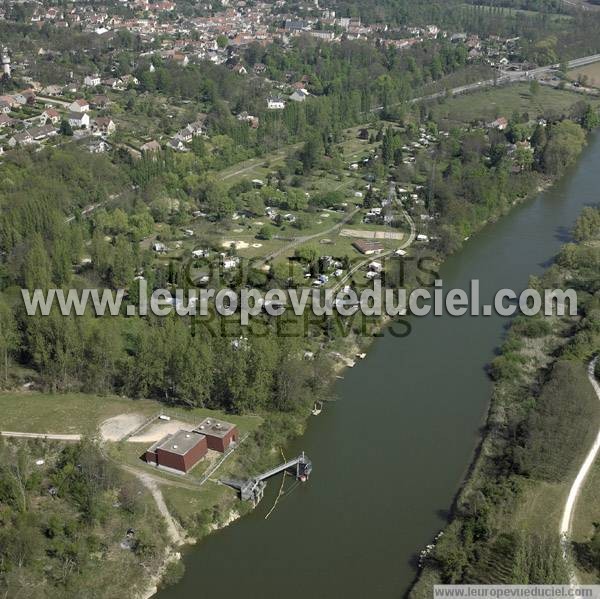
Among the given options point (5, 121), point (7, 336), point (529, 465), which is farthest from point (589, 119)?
point (7, 336)

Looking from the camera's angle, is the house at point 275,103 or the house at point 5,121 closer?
the house at point 5,121

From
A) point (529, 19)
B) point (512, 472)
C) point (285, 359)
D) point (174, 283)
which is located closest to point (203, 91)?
point (174, 283)

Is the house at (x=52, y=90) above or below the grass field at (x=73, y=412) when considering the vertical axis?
above

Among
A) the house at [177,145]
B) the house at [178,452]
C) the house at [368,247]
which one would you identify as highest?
the house at [177,145]

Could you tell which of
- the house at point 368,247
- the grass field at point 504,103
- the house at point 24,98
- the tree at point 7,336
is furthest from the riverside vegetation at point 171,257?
the house at point 24,98

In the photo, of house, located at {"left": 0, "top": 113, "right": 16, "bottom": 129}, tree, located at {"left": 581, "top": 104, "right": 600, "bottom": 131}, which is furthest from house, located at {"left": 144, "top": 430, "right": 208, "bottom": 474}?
tree, located at {"left": 581, "top": 104, "right": 600, "bottom": 131}

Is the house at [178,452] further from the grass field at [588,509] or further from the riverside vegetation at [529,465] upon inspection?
the grass field at [588,509]
